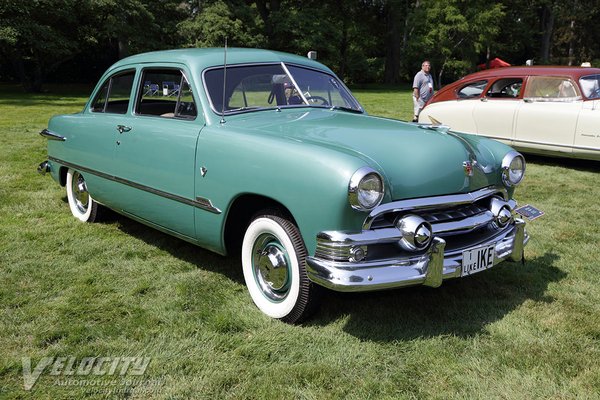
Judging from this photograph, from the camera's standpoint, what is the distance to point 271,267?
3305mm

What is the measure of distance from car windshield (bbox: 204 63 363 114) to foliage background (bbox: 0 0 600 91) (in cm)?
1843

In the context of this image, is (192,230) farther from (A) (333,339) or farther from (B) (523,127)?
(B) (523,127)

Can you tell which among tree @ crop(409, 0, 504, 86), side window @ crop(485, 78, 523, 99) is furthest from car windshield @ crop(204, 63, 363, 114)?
tree @ crop(409, 0, 504, 86)

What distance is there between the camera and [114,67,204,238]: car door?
3.74 metres

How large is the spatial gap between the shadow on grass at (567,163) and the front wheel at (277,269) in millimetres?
6527

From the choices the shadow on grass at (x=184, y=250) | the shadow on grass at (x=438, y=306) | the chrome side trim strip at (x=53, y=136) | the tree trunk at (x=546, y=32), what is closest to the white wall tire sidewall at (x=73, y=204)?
the shadow on grass at (x=184, y=250)

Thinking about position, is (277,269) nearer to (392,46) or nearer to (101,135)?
(101,135)

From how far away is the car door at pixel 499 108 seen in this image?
28.4ft

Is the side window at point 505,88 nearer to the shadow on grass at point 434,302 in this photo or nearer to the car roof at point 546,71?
the car roof at point 546,71

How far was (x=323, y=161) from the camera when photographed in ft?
9.50

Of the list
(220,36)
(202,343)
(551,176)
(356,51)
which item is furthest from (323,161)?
(356,51)

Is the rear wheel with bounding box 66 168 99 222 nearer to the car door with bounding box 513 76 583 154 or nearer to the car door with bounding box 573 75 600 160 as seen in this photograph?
the car door with bounding box 513 76 583 154

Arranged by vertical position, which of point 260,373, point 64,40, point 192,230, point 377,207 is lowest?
point 260,373

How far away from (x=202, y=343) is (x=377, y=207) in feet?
4.01
